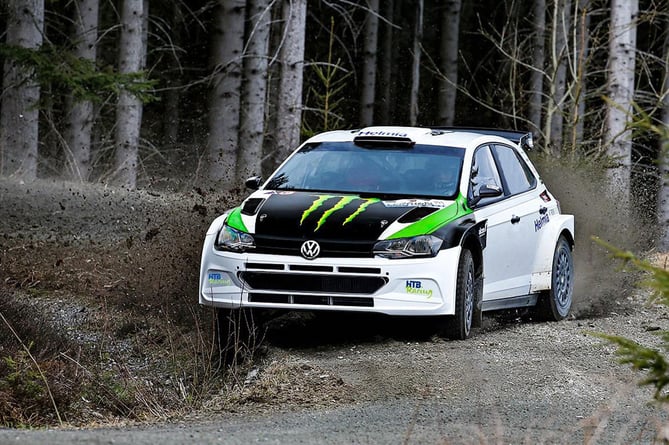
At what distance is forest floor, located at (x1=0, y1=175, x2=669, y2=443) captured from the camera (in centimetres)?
741

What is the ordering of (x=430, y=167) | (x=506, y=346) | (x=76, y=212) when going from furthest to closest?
(x=76, y=212) → (x=430, y=167) → (x=506, y=346)

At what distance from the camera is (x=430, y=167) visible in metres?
11.0

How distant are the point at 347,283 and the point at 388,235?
1.60 ft

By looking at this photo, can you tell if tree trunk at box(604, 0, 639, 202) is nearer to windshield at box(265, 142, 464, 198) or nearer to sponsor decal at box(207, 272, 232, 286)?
windshield at box(265, 142, 464, 198)

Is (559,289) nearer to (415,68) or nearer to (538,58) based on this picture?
(538,58)

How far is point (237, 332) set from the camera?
33.1 feet

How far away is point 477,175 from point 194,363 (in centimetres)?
317

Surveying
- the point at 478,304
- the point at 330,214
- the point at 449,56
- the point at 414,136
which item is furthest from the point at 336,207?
the point at 449,56

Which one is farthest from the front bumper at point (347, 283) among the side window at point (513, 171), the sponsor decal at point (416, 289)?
the side window at point (513, 171)

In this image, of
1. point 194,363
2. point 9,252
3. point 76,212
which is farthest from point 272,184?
point 76,212

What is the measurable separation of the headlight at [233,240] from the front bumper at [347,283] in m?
0.08

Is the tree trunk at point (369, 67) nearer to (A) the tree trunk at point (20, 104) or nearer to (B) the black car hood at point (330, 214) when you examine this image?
(A) the tree trunk at point (20, 104)

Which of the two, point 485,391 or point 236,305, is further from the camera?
point 236,305

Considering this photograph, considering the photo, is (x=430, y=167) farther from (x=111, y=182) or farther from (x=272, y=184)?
(x=111, y=182)
